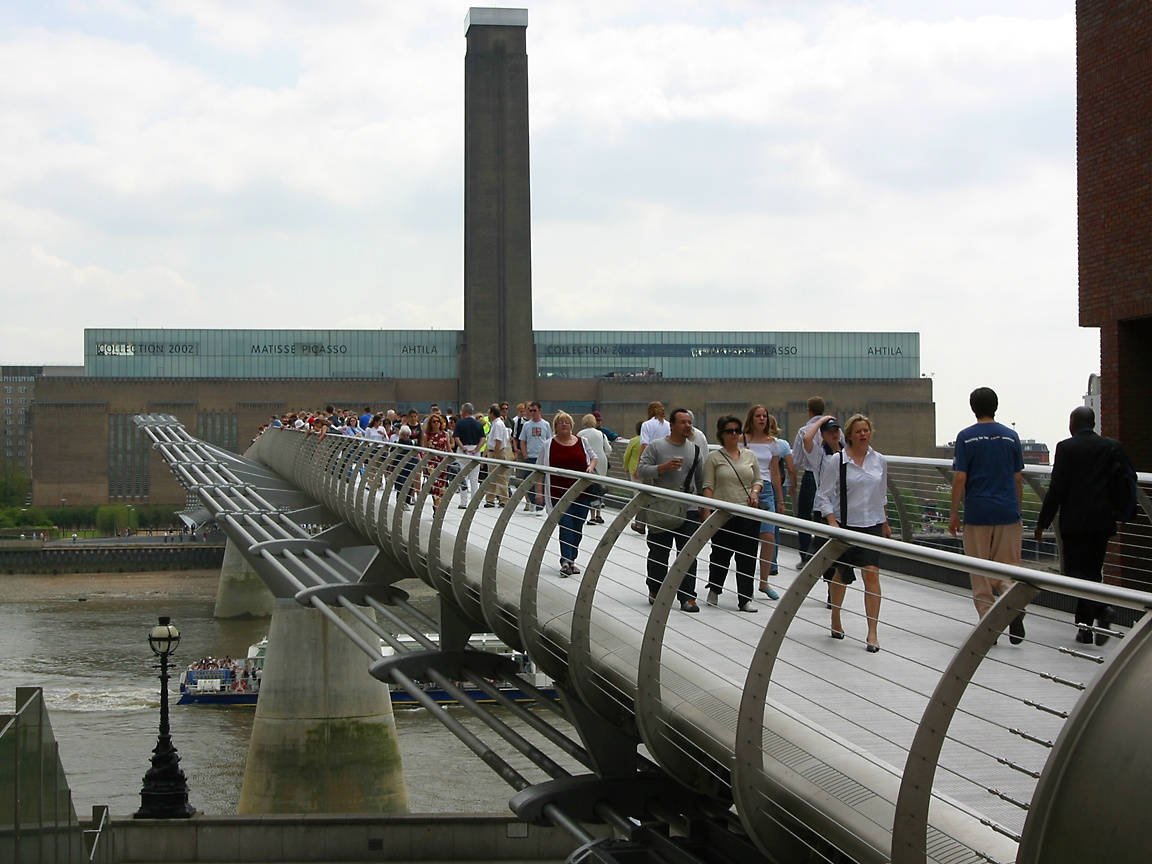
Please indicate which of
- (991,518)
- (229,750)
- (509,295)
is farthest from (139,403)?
(991,518)

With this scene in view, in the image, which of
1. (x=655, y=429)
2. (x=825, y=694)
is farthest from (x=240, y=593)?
(x=825, y=694)

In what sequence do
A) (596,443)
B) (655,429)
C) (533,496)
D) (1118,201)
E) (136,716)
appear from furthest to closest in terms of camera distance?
(136,716) → (1118,201) → (596,443) → (533,496) → (655,429)

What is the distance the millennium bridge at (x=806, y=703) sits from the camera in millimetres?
2676

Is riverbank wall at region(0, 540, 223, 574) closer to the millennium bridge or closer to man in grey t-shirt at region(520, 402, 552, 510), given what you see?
man in grey t-shirt at region(520, 402, 552, 510)

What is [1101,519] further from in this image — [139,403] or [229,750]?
[139,403]

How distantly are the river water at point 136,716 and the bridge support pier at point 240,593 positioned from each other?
22.8 inches

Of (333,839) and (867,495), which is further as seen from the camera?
(333,839)

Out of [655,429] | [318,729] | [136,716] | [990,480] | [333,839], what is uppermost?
[655,429]

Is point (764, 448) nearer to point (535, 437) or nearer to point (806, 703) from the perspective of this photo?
point (806, 703)

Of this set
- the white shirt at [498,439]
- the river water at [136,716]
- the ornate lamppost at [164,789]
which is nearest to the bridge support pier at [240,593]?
the river water at [136,716]

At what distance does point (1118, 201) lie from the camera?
15.6 metres

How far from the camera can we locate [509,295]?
86375 millimetres

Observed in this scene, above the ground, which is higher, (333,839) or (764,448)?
(764,448)

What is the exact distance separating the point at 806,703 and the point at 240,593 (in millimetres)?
49513
